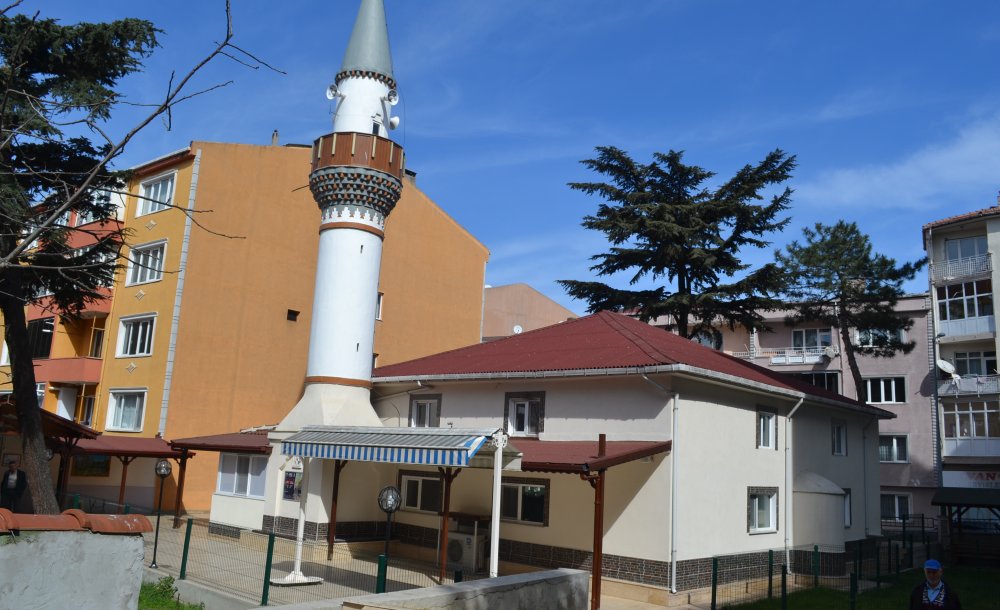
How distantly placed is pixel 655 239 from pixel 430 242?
1116 centimetres

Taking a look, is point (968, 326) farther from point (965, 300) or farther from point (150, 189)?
point (150, 189)

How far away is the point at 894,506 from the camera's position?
43.9 m

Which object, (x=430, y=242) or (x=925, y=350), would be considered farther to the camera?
(x=925, y=350)

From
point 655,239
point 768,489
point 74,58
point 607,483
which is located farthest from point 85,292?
point 655,239

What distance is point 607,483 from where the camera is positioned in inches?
708

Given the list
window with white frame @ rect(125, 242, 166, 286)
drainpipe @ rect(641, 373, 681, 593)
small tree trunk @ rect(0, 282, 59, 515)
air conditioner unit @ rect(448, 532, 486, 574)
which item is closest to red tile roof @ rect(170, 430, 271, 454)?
small tree trunk @ rect(0, 282, 59, 515)

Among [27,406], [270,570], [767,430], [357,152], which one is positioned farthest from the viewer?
[357,152]

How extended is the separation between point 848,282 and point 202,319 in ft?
97.2

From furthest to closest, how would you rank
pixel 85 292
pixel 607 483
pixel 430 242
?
pixel 430 242
pixel 85 292
pixel 607 483

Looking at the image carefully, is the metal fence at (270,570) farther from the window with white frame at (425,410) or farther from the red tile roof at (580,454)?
the window with white frame at (425,410)

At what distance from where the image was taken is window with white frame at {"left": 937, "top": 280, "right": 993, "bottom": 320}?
40344 mm

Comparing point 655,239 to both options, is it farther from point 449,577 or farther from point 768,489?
point 449,577

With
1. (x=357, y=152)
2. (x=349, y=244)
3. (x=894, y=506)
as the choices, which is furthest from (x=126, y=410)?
(x=894, y=506)

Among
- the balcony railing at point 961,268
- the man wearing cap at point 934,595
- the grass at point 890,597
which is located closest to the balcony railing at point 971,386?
the balcony railing at point 961,268
